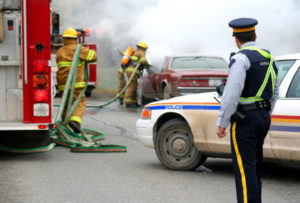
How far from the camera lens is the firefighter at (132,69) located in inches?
711

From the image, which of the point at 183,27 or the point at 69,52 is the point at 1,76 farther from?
the point at 183,27

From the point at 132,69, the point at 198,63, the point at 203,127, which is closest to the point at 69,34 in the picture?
the point at 203,127

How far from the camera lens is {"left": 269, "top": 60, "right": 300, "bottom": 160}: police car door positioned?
6746mm

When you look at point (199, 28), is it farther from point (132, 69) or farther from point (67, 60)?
point (67, 60)

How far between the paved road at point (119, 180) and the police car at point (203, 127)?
29 centimetres

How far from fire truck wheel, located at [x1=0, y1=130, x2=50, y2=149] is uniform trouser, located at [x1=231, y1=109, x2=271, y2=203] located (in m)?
4.67

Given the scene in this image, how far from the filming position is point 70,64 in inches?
430

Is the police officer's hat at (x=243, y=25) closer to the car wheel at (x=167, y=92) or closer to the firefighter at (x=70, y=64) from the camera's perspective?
the firefighter at (x=70, y=64)

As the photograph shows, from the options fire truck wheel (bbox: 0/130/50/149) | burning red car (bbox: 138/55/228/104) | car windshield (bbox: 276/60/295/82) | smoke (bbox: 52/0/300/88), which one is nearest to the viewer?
car windshield (bbox: 276/60/295/82)

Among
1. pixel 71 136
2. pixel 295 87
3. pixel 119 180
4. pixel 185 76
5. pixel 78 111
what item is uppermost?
pixel 295 87

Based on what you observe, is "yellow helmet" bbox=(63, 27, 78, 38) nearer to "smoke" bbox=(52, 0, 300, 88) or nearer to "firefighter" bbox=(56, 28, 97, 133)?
"firefighter" bbox=(56, 28, 97, 133)

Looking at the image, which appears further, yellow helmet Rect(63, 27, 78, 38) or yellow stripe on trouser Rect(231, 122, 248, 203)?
yellow helmet Rect(63, 27, 78, 38)

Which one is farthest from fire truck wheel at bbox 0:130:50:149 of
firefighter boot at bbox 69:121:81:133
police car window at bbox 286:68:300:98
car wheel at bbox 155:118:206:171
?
police car window at bbox 286:68:300:98

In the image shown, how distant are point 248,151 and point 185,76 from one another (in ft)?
34.7
